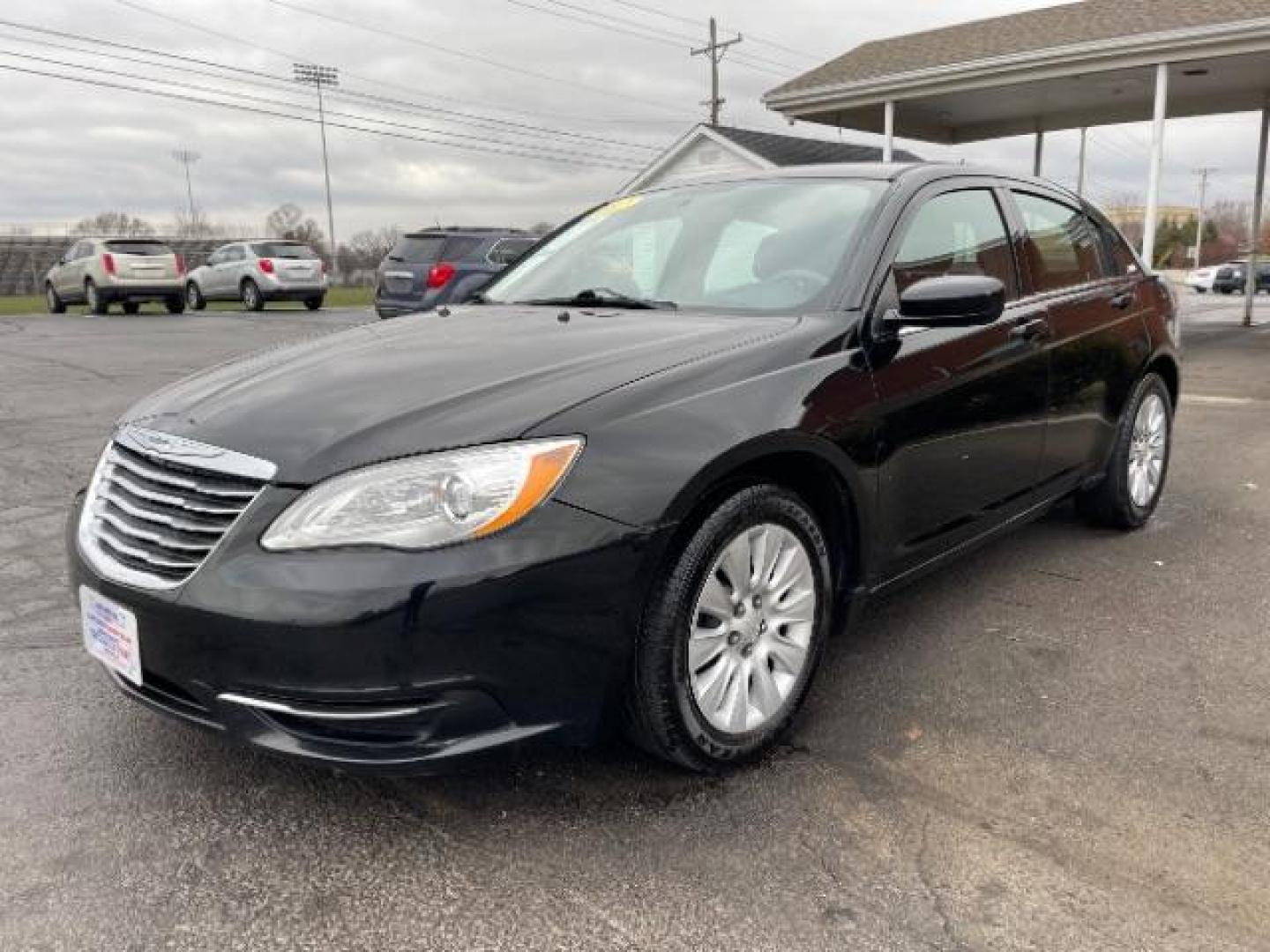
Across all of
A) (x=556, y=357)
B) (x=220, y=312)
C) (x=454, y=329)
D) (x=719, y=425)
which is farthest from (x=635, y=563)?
(x=220, y=312)

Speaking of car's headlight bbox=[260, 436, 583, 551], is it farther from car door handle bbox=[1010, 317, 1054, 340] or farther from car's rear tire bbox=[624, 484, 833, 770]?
car door handle bbox=[1010, 317, 1054, 340]

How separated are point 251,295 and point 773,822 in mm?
21994

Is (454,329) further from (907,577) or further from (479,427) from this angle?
(907,577)

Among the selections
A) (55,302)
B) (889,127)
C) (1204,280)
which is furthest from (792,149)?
(1204,280)

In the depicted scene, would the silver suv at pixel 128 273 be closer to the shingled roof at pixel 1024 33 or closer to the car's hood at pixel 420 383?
the shingled roof at pixel 1024 33

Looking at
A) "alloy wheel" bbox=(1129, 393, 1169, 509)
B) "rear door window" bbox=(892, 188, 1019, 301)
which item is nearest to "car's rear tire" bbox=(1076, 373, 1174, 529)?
"alloy wheel" bbox=(1129, 393, 1169, 509)

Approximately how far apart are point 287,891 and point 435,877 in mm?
302

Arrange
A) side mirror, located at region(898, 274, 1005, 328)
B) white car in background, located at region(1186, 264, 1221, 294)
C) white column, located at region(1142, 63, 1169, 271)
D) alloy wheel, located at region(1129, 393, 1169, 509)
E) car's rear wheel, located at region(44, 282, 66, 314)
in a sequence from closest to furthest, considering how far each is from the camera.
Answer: side mirror, located at region(898, 274, 1005, 328), alloy wheel, located at region(1129, 393, 1169, 509), white column, located at region(1142, 63, 1169, 271), car's rear wheel, located at region(44, 282, 66, 314), white car in background, located at region(1186, 264, 1221, 294)

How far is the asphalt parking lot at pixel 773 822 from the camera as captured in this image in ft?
6.84

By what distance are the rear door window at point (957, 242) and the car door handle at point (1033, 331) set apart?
120 mm

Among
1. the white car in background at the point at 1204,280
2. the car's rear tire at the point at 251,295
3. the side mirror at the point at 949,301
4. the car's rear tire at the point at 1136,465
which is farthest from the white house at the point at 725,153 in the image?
the white car in background at the point at 1204,280

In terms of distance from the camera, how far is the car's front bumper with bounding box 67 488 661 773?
6.80 feet

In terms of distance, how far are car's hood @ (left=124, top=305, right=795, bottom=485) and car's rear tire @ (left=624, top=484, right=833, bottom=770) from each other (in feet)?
1.48

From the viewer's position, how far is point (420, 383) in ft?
8.38
